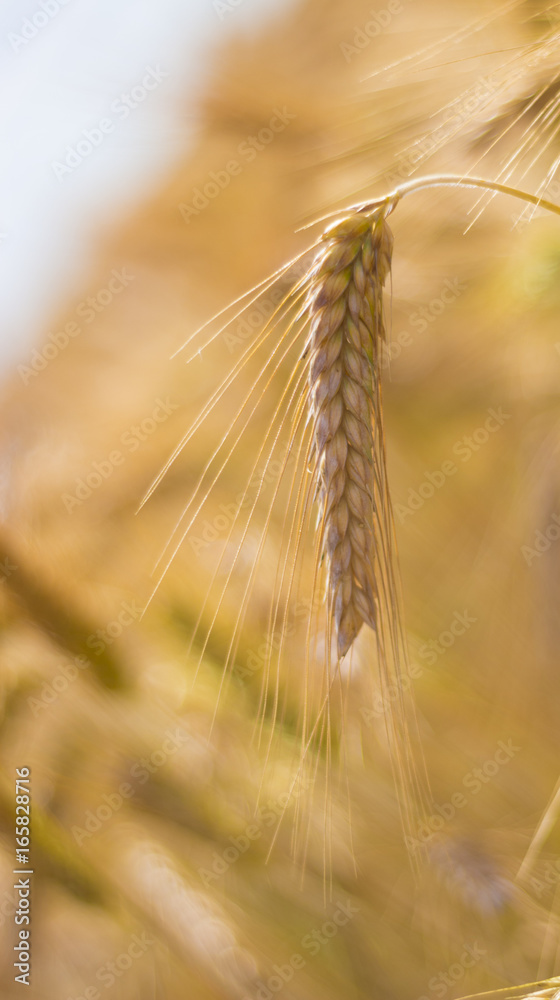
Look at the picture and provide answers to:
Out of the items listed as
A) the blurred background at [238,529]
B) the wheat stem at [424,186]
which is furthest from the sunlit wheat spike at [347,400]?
the blurred background at [238,529]

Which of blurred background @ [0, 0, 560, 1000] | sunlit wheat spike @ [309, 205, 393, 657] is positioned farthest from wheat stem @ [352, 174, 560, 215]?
blurred background @ [0, 0, 560, 1000]

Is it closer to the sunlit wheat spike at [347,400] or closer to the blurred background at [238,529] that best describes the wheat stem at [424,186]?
the sunlit wheat spike at [347,400]

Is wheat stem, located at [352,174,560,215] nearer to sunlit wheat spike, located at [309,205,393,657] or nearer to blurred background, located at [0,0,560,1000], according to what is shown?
sunlit wheat spike, located at [309,205,393,657]

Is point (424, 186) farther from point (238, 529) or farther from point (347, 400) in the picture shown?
point (238, 529)

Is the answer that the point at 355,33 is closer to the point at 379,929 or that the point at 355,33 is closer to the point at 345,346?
the point at 345,346

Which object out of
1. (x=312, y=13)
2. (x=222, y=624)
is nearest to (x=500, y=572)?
(x=222, y=624)

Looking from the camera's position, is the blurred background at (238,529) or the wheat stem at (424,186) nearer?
Result: the wheat stem at (424,186)
